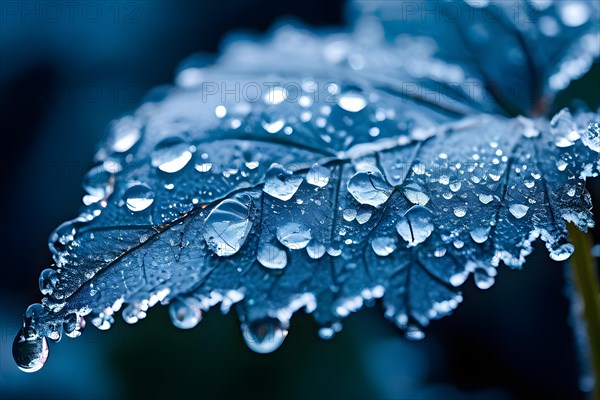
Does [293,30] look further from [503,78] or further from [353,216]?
[353,216]

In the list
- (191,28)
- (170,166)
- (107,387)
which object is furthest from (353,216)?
(191,28)

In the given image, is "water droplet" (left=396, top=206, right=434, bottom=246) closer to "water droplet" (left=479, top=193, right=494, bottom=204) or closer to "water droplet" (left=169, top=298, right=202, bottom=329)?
"water droplet" (left=479, top=193, right=494, bottom=204)

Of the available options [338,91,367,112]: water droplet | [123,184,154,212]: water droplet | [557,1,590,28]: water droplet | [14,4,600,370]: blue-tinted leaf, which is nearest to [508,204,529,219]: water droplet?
[14,4,600,370]: blue-tinted leaf

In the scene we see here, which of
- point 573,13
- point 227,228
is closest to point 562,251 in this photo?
point 227,228

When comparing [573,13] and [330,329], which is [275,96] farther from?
[573,13]

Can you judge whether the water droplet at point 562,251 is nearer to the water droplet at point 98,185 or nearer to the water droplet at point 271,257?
the water droplet at point 271,257

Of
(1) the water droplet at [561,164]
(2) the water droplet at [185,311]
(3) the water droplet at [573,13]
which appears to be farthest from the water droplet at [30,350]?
(3) the water droplet at [573,13]
